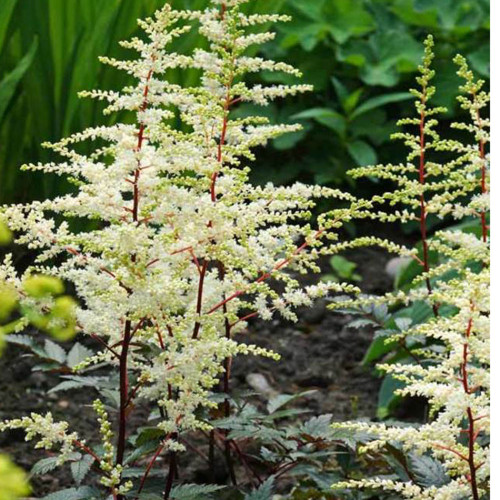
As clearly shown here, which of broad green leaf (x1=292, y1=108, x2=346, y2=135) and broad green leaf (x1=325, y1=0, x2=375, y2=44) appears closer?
broad green leaf (x1=292, y1=108, x2=346, y2=135)

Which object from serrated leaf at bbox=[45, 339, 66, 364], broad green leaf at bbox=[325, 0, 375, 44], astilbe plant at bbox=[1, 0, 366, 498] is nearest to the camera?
astilbe plant at bbox=[1, 0, 366, 498]

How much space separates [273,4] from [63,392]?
1.60m

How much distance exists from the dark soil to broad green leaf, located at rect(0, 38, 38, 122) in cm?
86

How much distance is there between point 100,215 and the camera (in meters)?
2.08

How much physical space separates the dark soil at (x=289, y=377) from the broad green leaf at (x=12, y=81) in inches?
34.0

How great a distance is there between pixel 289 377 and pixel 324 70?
6.11 ft

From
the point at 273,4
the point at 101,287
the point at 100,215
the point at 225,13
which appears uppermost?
the point at 273,4

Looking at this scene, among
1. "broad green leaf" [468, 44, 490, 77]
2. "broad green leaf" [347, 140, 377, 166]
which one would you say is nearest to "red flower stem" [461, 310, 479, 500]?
"broad green leaf" [347, 140, 377, 166]

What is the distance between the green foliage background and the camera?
3906mm

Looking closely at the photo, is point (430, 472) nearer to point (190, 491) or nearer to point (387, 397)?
point (190, 491)

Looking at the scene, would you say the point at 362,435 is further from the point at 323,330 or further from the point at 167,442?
the point at 323,330

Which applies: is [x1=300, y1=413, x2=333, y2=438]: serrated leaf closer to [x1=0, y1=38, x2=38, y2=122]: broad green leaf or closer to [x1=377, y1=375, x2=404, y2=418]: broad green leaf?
[x1=377, y1=375, x2=404, y2=418]: broad green leaf

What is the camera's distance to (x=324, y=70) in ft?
17.0

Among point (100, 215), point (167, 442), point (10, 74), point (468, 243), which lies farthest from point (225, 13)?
point (10, 74)
